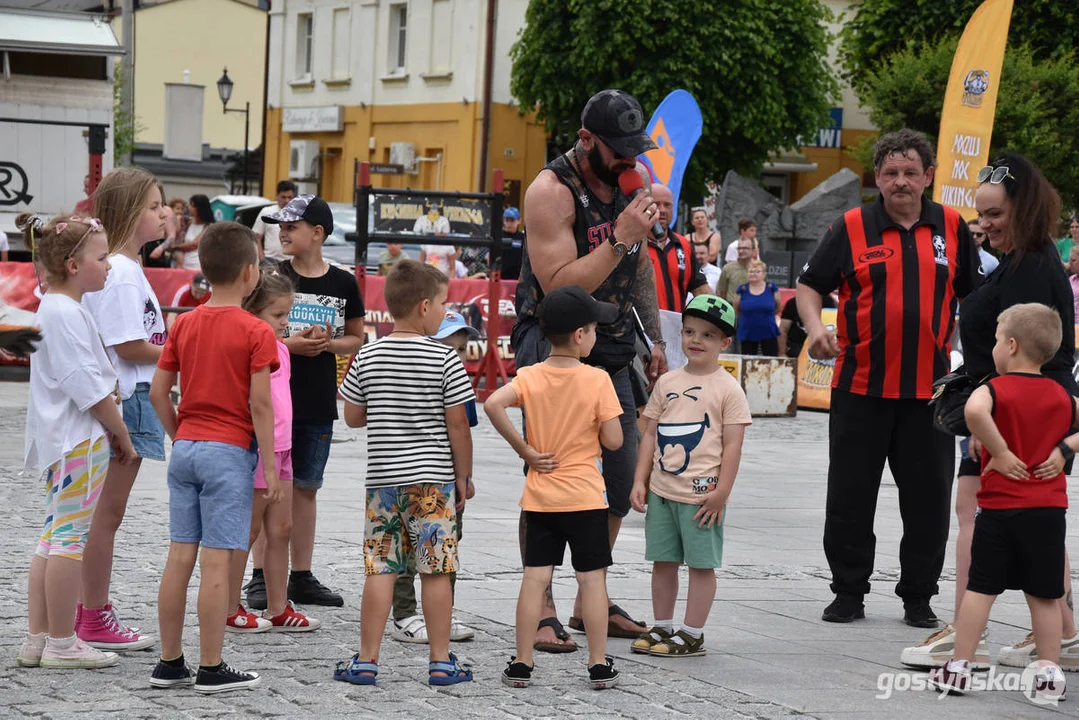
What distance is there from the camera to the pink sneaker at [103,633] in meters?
5.76

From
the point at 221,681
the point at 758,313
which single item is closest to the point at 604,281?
the point at 221,681

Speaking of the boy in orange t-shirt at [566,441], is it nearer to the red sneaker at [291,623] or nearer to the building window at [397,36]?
the red sneaker at [291,623]

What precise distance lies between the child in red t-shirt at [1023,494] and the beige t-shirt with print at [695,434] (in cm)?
93

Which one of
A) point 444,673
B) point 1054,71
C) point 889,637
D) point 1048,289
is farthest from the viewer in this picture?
point 1054,71

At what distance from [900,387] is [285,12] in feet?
147

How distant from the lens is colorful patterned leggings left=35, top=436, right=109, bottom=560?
5480 mm

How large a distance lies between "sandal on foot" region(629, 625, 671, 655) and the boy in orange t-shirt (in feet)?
1.83

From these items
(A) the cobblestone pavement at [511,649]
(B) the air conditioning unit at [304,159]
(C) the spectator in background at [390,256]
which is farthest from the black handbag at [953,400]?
(B) the air conditioning unit at [304,159]

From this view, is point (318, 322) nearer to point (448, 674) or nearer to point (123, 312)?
point (123, 312)

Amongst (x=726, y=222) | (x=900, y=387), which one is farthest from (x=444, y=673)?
(x=726, y=222)

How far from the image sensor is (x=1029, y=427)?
5453 mm

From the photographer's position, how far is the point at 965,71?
18.8 metres

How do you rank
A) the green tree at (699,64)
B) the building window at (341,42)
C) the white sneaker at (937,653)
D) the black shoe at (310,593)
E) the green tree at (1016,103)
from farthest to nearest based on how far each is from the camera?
the building window at (341,42)
the green tree at (699,64)
the green tree at (1016,103)
the black shoe at (310,593)
the white sneaker at (937,653)

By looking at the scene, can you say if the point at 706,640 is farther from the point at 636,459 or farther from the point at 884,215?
the point at 884,215
